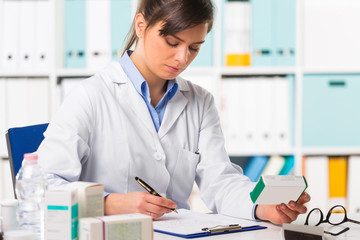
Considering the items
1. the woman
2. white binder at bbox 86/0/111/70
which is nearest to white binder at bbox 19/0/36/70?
white binder at bbox 86/0/111/70

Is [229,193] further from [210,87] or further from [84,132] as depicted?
[210,87]

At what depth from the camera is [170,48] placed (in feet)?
5.38

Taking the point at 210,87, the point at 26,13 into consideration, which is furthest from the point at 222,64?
the point at 26,13

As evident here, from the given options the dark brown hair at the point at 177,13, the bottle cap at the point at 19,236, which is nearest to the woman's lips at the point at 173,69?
the dark brown hair at the point at 177,13

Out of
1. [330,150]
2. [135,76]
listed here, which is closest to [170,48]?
[135,76]

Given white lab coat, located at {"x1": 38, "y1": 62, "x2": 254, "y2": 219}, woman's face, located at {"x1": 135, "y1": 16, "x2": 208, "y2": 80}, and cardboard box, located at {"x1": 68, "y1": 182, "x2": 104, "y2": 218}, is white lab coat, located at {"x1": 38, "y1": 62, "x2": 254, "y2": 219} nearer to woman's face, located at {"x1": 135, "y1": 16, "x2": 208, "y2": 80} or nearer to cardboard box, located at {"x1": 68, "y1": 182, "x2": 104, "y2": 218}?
woman's face, located at {"x1": 135, "y1": 16, "x2": 208, "y2": 80}

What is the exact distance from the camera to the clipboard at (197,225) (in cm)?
132

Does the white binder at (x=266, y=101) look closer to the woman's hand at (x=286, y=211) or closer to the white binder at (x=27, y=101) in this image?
the white binder at (x=27, y=101)

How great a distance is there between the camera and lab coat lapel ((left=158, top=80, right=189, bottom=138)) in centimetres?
178

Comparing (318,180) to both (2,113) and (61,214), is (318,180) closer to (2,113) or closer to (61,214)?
(2,113)

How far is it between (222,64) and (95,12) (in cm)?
72

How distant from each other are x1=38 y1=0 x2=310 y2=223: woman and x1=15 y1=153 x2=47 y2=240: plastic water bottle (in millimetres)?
222

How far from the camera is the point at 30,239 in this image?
42.3 inches

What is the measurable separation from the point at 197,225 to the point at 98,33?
1.70 metres
